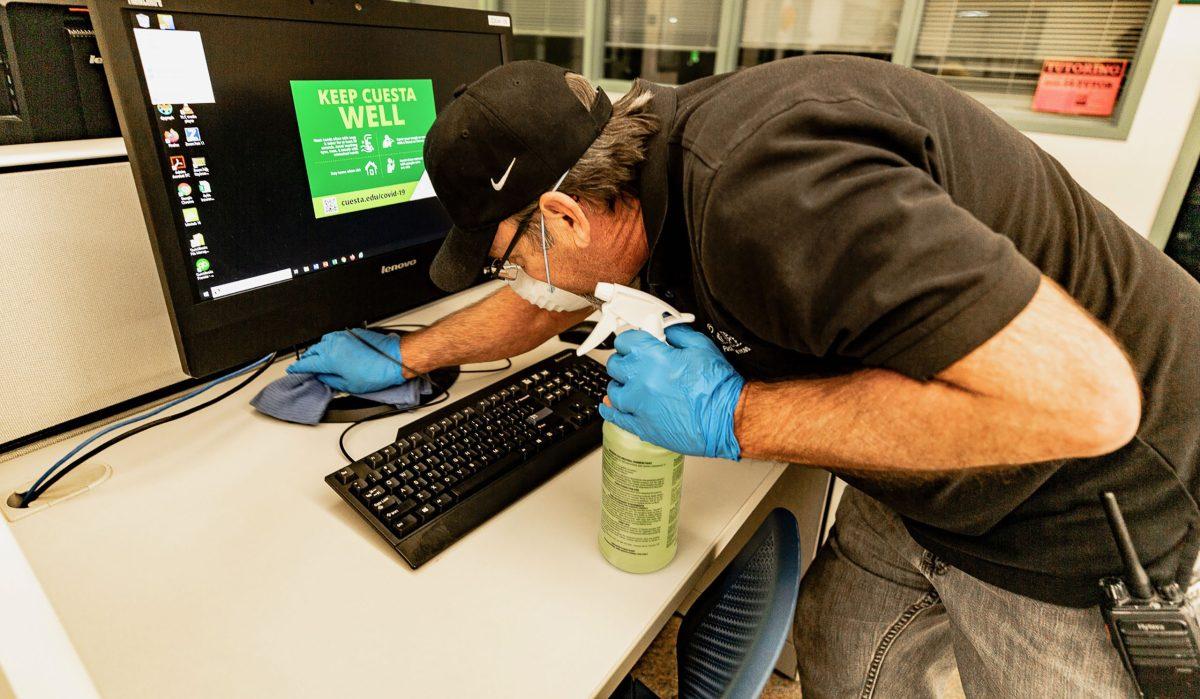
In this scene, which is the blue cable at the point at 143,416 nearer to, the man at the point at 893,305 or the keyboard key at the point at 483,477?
the man at the point at 893,305

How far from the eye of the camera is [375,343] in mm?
1059

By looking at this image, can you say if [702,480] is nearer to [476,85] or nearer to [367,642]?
[367,642]

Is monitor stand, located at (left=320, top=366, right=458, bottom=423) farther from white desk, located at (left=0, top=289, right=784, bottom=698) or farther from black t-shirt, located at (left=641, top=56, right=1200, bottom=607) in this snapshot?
black t-shirt, located at (left=641, top=56, right=1200, bottom=607)

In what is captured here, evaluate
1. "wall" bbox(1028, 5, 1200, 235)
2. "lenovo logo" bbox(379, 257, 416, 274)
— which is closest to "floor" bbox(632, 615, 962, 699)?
"lenovo logo" bbox(379, 257, 416, 274)

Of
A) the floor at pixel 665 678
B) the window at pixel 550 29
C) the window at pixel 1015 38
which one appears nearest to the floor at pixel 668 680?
the floor at pixel 665 678

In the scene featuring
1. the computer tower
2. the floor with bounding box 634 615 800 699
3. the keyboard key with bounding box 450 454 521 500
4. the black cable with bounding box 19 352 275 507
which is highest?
the computer tower

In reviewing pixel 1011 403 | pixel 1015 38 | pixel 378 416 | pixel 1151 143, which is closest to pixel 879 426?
pixel 1011 403

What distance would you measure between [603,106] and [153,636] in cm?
75

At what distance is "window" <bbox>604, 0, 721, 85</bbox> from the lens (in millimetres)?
2521

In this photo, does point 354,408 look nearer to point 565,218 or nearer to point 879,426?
point 565,218

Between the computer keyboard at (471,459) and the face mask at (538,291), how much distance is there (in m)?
0.13

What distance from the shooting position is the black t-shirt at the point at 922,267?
0.52 metres

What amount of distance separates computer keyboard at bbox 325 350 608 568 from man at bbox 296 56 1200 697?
0.61ft

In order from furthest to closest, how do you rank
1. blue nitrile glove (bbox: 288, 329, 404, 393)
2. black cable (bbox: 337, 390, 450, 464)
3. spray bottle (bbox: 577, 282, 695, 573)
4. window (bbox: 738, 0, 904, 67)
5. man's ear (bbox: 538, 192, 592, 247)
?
window (bbox: 738, 0, 904, 67) < blue nitrile glove (bbox: 288, 329, 404, 393) < black cable (bbox: 337, 390, 450, 464) < man's ear (bbox: 538, 192, 592, 247) < spray bottle (bbox: 577, 282, 695, 573)
